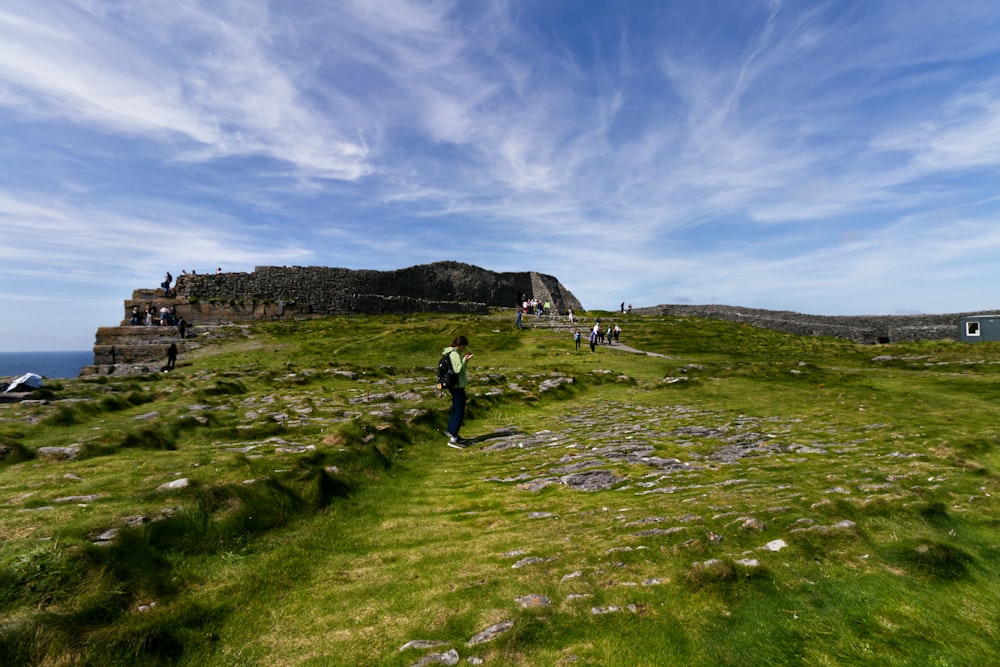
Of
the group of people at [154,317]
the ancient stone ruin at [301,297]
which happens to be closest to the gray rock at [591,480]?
the ancient stone ruin at [301,297]

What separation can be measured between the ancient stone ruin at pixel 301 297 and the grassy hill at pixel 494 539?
24.5 metres

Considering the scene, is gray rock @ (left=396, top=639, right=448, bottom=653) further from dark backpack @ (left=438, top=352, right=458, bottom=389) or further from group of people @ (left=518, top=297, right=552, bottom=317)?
group of people @ (left=518, top=297, right=552, bottom=317)

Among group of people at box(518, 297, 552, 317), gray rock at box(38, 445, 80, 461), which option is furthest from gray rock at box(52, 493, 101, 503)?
group of people at box(518, 297, 552, 317)

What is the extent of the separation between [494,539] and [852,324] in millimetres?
69541

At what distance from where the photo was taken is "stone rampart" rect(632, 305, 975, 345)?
53031mm

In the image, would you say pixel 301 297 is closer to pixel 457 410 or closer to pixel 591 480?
pixel 457 410

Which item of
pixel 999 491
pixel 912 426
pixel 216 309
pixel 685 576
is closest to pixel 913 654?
pixel 685 576

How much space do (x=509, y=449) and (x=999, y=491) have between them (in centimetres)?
921

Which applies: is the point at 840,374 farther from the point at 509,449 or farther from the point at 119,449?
the point at 119,449

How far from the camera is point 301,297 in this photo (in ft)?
186

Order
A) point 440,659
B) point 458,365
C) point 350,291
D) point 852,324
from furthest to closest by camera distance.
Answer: point 350,291 → point 852,324 → point 458,365 → point 440,659

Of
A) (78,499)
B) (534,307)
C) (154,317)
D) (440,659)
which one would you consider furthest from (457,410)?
(534,307)

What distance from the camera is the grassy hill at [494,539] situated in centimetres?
420

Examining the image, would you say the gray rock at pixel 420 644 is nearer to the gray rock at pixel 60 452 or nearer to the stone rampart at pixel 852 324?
the gray rock at pixel 60 452
